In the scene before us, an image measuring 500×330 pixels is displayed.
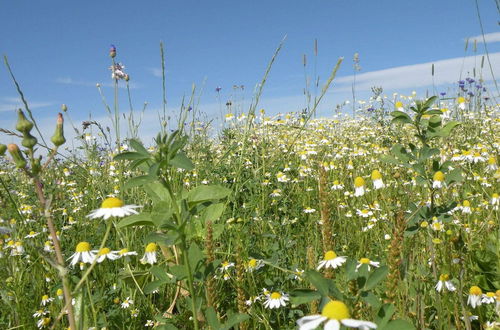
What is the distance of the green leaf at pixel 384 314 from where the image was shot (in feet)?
3.07

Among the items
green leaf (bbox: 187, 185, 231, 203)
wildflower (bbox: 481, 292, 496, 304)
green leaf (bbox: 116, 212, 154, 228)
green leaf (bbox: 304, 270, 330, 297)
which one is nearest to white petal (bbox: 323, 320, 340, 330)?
green leaf (bbox: 304, 270, 330, 297)

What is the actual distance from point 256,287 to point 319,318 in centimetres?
137

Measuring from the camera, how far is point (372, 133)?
6906 mm

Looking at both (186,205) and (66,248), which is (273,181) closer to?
(66,248)

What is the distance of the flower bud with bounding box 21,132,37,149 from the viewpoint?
0.93 metres

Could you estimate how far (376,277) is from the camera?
1014mm

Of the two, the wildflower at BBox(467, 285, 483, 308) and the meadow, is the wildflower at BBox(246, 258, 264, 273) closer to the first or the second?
the meadow

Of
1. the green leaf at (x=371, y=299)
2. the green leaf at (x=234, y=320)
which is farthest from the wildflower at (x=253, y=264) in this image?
the green leaf at (x=371, y=299)

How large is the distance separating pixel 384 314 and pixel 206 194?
2.69 feet

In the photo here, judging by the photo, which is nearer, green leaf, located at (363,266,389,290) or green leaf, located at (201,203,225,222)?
green leaf, located at (363,266,389,290)

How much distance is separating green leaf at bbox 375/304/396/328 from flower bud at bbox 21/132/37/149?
2.84ft

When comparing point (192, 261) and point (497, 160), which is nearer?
point (192, 261)

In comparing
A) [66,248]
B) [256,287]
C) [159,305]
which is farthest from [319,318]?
[66,248]

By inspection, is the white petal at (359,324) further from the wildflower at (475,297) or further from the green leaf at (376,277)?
the wildflower at (475,297)
